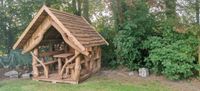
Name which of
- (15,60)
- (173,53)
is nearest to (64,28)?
(173,53)

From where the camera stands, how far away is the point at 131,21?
11.2 m

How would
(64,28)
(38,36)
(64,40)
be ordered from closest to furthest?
(64,28), (64,40), (38,36)

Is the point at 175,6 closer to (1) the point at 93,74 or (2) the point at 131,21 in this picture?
(2) the point at 131,21

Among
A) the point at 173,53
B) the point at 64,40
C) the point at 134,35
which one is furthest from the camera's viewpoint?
the point at 134,35

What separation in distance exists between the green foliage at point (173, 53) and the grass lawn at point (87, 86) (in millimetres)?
896

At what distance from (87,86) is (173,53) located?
3.39m

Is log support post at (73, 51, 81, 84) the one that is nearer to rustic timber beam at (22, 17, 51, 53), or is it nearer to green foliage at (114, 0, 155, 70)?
rustic timber beam at (22, 17, 51, 53)

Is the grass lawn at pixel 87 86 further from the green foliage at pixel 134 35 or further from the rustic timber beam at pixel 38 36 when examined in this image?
the green foliage at pixel 134 35

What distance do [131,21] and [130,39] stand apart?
0.84 m

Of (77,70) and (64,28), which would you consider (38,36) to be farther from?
(77,70)

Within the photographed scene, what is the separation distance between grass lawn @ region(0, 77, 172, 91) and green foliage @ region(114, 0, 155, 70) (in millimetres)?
1953

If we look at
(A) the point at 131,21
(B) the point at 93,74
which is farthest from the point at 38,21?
(A) the point at 131,21

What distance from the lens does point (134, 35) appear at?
1105 centimetres

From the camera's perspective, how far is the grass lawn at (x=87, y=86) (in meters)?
8.40
